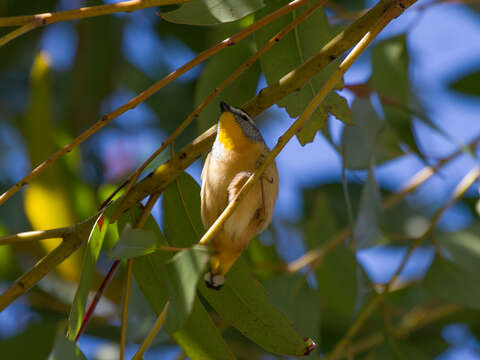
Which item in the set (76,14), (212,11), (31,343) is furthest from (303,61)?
(31,343)

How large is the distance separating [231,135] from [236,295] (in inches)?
10.8

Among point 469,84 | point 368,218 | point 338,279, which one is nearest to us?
point 368,218

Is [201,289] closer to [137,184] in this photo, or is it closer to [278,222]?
[137,184]

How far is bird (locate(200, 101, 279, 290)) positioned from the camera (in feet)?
3.00

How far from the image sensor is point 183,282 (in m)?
0.74

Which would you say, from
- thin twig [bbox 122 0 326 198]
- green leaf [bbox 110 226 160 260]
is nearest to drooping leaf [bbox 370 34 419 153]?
thin twig [bbox 122 0 326 198]

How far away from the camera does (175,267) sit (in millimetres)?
765

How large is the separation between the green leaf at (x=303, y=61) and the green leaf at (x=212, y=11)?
169mm

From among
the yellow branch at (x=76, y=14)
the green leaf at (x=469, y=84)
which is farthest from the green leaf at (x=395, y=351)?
the green leaf at (x=469, y=84)

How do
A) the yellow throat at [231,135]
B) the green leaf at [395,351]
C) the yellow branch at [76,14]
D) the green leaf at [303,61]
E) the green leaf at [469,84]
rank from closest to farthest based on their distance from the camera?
the yellow branch at [76,14], the yellow throat at [231,135], the green leaf at [303,61], the green leaf at [395,351], the green leaf at [469,84]

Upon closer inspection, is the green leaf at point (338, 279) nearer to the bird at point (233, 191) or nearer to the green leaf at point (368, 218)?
the green leaf at point (368, 218)

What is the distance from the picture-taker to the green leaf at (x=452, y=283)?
1.50 metres

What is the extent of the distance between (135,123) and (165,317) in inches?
90.6

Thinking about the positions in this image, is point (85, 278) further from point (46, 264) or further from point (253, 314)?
point (253, 314)
